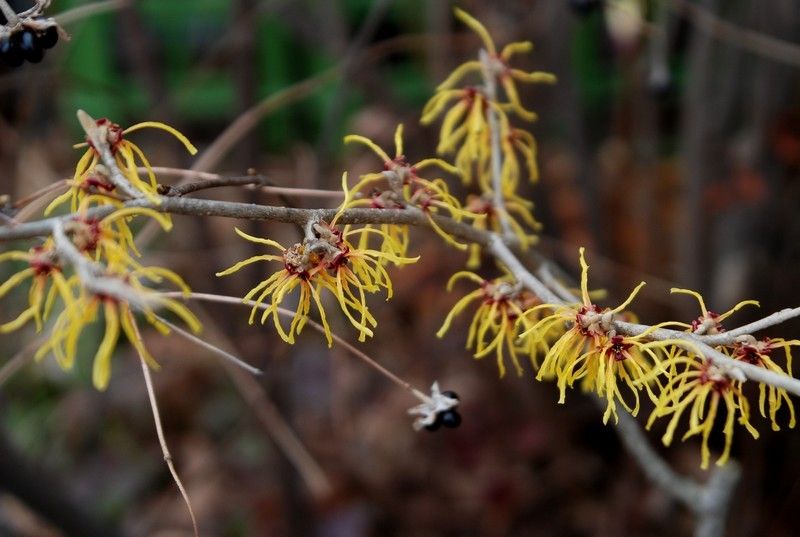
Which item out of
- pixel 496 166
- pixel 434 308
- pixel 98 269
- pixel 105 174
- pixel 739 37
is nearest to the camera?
pixel 98 269

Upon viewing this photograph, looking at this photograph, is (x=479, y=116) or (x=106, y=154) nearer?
(x=106, y=154)

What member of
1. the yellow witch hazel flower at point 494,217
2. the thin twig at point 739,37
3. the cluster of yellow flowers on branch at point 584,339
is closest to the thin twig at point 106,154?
the cluster of yellow flowers on branch at point 584,339

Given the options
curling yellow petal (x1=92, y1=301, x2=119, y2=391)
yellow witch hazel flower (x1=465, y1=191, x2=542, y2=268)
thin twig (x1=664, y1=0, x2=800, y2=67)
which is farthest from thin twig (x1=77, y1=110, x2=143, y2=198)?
thin twig (x1=664, y1=0, x2=800, y2=67)

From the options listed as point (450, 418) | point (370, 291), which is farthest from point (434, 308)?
point (370, 291)

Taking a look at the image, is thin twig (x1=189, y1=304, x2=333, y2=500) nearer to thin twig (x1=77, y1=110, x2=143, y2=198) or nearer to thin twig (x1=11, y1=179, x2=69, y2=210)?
thin twig (x1=11, y1=179, x2=69, y2=210)

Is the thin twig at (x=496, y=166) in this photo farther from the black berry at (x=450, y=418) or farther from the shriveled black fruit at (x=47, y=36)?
the shriveled black fruit at (x=47, y=36)

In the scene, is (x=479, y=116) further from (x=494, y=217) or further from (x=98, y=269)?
(x=98, y=269)
